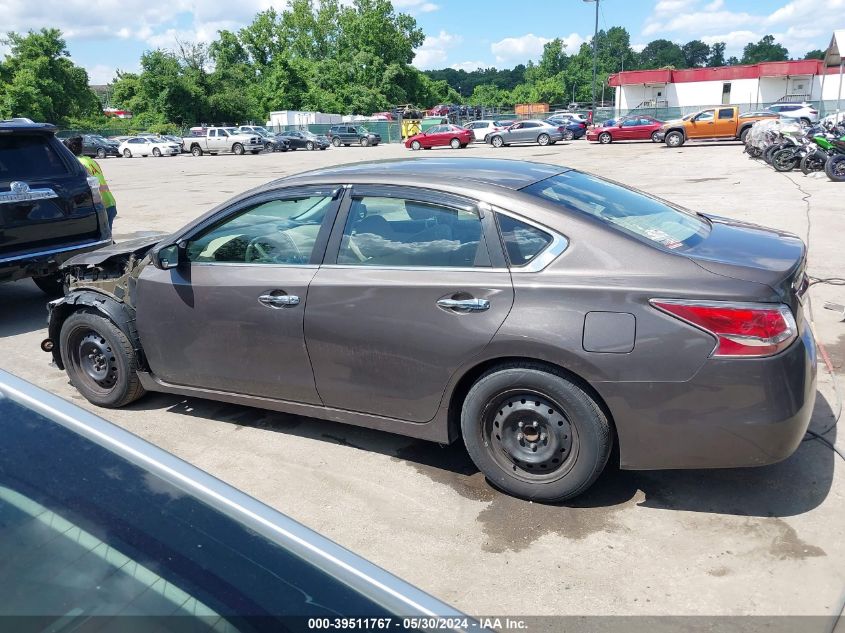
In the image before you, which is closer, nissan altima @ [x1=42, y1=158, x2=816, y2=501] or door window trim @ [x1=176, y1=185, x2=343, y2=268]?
nissan altima @ [x1=42, y1=158, x2=816, y2=501]

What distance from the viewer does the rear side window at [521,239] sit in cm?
344

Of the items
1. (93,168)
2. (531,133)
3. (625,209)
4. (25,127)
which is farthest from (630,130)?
(625,209)

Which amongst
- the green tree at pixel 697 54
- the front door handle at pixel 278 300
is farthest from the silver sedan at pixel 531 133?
the green tree at pixel 697 54

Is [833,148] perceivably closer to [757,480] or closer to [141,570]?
[757,480]

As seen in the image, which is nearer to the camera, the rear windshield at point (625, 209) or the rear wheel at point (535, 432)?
the rear wheel at point (535, 432)

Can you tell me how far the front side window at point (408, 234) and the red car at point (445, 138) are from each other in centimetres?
3733

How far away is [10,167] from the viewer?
6734mm

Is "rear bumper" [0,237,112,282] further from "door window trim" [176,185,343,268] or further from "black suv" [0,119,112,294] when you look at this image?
"door window trim" [176,185,343,268]

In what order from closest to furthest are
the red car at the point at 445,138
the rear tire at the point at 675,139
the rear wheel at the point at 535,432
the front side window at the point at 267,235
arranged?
the rear wheel at the point at 535,432
the front side window at the point at 267,235
the rear tire at the point at 675,139
the red car at the point at 445,138

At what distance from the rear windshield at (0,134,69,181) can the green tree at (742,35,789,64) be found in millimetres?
162773

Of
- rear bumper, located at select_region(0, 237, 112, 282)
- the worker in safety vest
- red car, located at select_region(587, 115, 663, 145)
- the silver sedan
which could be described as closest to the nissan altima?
rear bumper, located at select_region(0, 237, 112, 282)

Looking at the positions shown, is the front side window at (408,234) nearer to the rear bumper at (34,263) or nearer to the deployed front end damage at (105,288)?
the deployed front end damage at (105,288)

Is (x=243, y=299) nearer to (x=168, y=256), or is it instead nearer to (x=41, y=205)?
(x=168, y=256)

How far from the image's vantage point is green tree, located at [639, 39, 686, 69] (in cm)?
16388
